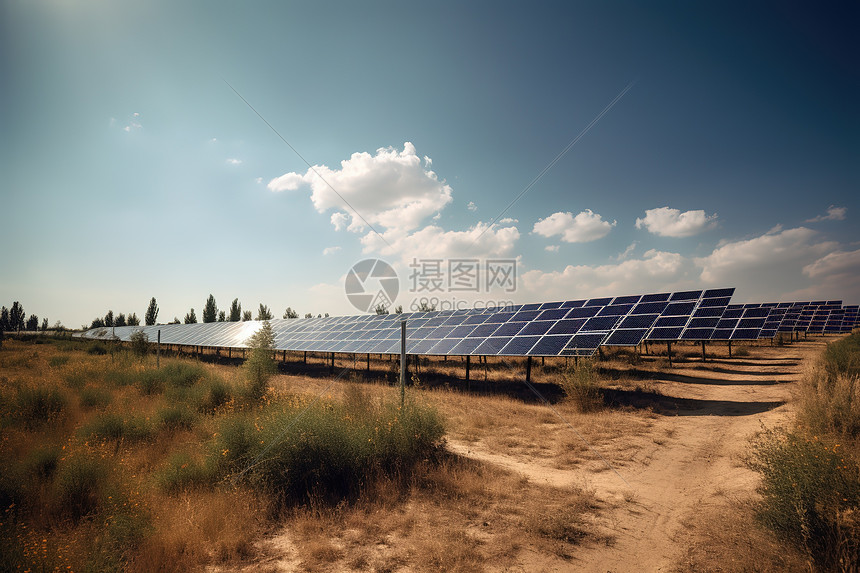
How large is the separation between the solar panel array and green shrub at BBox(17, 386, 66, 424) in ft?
44.2

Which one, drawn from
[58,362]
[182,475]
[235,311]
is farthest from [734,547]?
[235,311]

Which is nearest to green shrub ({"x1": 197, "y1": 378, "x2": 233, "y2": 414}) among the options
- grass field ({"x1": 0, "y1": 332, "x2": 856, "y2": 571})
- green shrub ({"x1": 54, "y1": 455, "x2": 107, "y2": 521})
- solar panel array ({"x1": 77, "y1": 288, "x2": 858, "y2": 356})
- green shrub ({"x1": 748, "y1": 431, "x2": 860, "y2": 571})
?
grass field ({"x1": 0, "y1": 332, "x2": 856, "y2": 571})

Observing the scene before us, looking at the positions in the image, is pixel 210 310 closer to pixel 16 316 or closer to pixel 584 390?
pixel 16 316

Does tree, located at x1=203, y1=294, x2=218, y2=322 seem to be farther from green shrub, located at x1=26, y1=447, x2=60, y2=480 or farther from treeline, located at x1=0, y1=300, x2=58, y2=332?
green shrub, located at x1=26, y1=447, x2=60, y2=480

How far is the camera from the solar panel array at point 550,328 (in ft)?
56.6

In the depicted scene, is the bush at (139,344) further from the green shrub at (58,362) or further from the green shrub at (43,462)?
the green shrub at (43,462)

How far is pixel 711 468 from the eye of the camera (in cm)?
802

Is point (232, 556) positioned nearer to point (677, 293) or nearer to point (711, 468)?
point (711, 468)

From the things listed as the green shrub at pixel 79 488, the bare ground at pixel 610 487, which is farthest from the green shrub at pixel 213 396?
the bare ground at pixel 610 487

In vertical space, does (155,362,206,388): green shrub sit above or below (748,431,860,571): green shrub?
below

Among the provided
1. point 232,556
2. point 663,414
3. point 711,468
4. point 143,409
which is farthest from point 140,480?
point 663,414

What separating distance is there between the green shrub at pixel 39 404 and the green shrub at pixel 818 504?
730 inches

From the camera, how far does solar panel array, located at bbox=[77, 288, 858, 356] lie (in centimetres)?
1727

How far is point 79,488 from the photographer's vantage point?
21.9 ft
